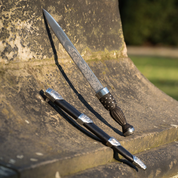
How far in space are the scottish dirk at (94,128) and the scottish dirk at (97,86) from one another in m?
0.12

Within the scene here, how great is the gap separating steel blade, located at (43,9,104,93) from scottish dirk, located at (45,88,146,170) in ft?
0.56

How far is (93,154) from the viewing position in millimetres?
1199

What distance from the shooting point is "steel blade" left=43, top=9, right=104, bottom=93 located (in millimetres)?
1396

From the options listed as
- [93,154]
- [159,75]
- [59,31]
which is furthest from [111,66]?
[159,75]

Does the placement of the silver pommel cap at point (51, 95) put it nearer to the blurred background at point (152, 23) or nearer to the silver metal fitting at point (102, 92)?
the silver metal fitting at point (102, 92)

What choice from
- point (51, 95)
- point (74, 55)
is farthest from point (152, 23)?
point (51, 95)

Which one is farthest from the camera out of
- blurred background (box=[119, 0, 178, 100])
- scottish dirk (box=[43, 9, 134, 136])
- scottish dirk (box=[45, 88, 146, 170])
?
blurred background (box=[119, 0, 178, 100])

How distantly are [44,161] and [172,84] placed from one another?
4298 millimetres

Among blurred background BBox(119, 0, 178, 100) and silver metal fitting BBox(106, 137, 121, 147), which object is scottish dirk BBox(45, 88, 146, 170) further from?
blurred background BBox(119, 0, 178, 100)

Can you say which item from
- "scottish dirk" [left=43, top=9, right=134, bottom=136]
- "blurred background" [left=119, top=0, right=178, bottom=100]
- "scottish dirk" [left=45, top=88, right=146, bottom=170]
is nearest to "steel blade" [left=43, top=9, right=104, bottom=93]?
"scottish dirk" [left=43, top=9, right=134, bottom=136]

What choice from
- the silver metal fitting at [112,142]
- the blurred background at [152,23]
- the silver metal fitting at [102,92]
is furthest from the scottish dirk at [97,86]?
the blurred background at [152,23]

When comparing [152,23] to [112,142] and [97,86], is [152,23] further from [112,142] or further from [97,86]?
[112,142]

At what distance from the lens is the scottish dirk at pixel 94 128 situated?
123 centimetres

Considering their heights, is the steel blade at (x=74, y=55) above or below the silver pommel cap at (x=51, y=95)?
above
